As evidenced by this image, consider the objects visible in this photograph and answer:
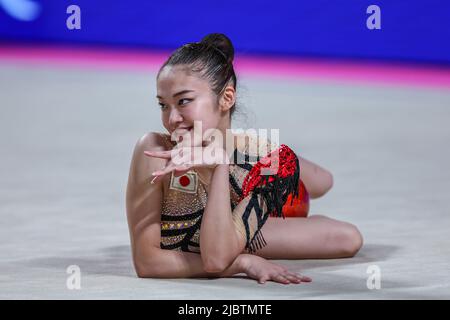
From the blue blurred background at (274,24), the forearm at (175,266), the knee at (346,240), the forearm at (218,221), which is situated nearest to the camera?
the forearm at (218,221)

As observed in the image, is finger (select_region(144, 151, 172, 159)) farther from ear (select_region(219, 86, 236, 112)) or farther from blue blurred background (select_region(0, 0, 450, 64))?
blue blurred background (select_region(0, 0, 450, 64))

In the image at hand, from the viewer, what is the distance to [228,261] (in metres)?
2.71

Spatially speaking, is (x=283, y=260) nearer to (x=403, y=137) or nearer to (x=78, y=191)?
(x=78, y=191)

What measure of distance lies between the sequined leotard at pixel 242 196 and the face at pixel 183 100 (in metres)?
0.13

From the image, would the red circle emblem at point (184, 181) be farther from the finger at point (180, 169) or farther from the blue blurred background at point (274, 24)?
the blue blurred background at point (274, 24)

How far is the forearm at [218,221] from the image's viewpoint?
2639 mm

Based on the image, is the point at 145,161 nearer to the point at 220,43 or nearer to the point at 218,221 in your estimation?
the point at 218,221

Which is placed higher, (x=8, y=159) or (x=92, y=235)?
(x=8, y=159)

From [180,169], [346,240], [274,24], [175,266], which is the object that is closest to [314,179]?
[346,240]

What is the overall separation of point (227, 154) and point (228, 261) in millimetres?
311

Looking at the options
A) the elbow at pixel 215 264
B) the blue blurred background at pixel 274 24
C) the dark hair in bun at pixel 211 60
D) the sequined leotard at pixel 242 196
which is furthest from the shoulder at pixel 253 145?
the blue blurred background at pixel 274 24

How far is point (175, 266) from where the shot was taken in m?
2.76
